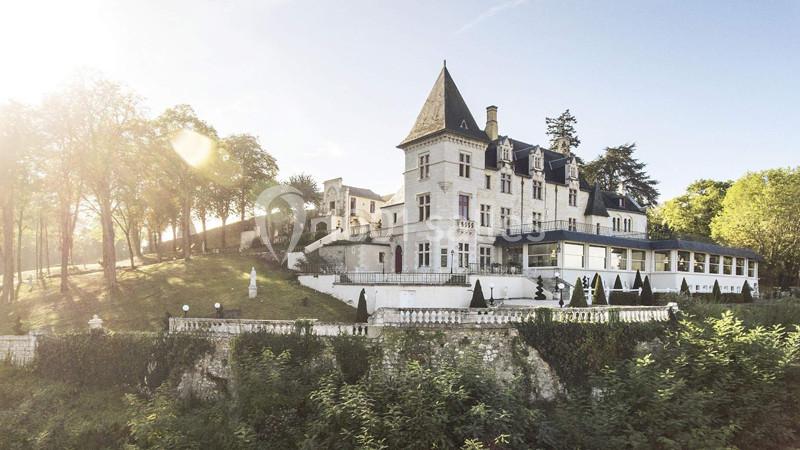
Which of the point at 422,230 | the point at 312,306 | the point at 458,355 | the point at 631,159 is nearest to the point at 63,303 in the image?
the point at 312,306

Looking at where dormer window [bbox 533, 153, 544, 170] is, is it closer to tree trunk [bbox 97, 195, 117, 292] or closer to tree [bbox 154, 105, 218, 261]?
tree [bbox 154, 105, 218, 261]

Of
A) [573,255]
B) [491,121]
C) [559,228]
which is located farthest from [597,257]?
[491,121]

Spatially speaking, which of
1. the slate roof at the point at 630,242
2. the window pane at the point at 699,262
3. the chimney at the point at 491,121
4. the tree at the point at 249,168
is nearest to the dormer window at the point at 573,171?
the slate roof at the point at 630,242

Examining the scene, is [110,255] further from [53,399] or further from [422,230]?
[422,230]

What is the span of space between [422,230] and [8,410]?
76.6ft

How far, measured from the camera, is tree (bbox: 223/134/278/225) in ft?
156

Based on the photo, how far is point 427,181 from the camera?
3228cm

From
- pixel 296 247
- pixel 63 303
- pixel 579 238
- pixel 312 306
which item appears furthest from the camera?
pixel 296 247

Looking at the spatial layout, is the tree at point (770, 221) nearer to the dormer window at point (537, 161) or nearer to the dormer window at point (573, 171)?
the dormer window at point (573, 171)

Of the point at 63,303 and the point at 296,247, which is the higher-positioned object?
the point at 296,247

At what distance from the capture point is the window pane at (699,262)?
38.2m

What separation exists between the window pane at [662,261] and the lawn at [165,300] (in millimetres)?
26111

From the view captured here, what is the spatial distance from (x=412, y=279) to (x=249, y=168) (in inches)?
1136

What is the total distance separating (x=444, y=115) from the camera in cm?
3181
